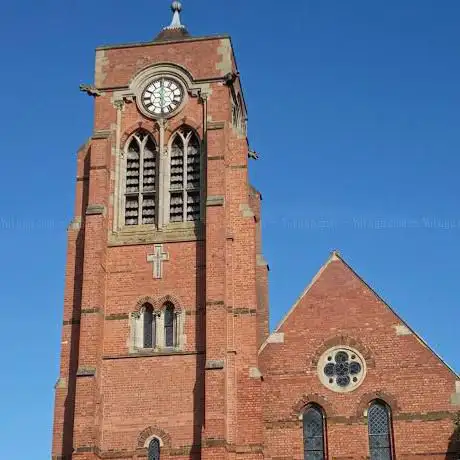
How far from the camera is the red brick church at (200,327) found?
96.4ft

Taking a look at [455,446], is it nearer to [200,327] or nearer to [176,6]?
[200,327]

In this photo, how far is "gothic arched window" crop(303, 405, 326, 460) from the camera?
29.5 m

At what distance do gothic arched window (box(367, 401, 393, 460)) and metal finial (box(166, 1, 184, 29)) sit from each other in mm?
16531

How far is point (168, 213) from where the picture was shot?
109 ft

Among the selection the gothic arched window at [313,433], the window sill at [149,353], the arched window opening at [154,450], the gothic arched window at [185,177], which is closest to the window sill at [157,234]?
the gothic arched window at [185,177]

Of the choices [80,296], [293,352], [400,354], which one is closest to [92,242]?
[80,296]

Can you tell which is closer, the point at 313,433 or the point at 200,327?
the point at 313,433

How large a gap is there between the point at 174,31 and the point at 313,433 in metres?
16.2

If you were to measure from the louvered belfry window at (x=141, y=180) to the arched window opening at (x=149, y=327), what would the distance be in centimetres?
323

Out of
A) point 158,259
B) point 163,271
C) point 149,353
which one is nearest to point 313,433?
point 149,353

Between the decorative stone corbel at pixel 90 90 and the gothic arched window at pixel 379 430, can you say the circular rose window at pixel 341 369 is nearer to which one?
the gothic arched window at pixel 379 430

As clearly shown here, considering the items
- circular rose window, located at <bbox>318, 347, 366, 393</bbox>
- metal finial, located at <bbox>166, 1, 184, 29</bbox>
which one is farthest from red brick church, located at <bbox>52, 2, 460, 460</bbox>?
metal finial, located at <bbox>166, 1, 184, 29</bbox>

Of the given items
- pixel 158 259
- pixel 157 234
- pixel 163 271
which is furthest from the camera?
pixel 157 234

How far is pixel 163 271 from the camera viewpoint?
1259 inches
